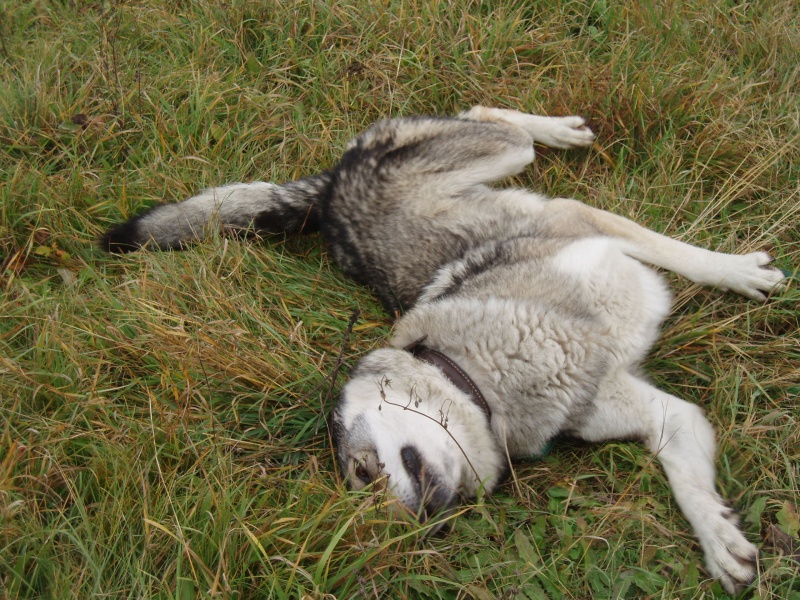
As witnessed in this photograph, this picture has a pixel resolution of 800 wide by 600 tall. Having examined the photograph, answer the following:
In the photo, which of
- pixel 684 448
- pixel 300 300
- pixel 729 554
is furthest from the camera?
pixel 300 300

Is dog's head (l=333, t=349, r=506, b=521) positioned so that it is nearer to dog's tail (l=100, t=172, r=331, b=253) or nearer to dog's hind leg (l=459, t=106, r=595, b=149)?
dog's tail (l=100, t=172, r=331, b=253)

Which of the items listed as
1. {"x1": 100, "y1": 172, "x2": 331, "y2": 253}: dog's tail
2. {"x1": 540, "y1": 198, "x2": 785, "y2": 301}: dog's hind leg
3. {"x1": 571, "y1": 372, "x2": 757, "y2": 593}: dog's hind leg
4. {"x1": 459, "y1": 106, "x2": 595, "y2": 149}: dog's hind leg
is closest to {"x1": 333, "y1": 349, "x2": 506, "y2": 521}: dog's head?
{"x1": 571, "y1": 372, "x2": 757, "y2": 593}: dog's hind leg

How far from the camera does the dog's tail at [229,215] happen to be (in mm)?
4000

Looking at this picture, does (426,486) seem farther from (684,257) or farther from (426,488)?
(684,257)

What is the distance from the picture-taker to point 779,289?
3.40 m

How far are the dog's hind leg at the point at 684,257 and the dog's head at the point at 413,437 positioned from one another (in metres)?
1.21

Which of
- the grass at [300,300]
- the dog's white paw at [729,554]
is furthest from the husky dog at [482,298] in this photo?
the grass at [300,300]

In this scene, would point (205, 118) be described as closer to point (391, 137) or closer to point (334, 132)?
point (334, 132)

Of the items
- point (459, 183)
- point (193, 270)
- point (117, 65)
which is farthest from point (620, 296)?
point (117, 65)

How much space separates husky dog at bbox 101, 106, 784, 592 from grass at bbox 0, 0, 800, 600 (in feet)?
0.48

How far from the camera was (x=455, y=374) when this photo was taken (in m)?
3.20

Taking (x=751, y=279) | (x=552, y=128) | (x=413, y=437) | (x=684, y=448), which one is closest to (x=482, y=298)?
(x=413, y=437)

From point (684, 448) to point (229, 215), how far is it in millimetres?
2819

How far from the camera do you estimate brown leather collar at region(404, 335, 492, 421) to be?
124 inches
